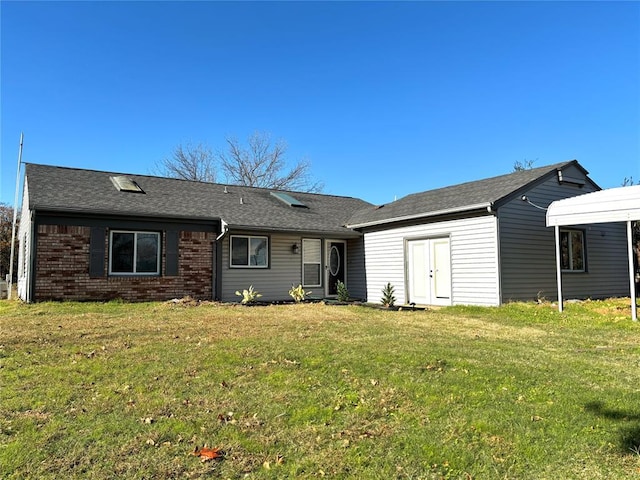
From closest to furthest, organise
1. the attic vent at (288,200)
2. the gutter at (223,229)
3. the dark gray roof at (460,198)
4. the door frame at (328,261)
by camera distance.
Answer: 1. the dark gray roof at (460,198)
2. the gutter at (223,229)
3. the door frame at (328,261)
4. the attic vent at (288,200)

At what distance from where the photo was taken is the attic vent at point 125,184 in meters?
14.5

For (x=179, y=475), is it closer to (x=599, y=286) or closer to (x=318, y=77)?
(x=599, y=286)

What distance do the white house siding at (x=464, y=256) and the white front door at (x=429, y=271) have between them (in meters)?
0.21

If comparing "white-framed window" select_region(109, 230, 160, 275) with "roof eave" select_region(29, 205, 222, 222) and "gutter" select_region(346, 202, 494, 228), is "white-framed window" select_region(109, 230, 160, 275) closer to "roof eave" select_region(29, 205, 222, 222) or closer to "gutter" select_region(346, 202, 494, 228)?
"roof eave" select_region(29, 205, 222, 222)

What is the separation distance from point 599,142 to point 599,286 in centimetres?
719

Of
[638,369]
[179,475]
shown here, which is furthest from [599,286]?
[179,475]

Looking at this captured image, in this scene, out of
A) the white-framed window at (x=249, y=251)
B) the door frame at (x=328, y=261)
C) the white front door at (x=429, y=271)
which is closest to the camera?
the white front door at (x=429, y=271)

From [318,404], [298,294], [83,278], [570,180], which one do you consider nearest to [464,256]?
[570,180]

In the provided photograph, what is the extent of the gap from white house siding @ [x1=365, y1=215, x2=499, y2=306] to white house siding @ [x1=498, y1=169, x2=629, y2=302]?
0.97 feet

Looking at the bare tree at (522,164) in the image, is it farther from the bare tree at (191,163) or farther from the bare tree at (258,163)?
the bare tree at (191,163)

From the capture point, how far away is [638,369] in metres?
5.00

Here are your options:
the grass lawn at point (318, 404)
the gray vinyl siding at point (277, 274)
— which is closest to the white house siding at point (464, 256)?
the gray vinyl siding at point (277, 274)

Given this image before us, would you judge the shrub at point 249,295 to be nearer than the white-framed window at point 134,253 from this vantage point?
No

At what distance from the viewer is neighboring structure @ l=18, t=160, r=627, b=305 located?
11820mm
